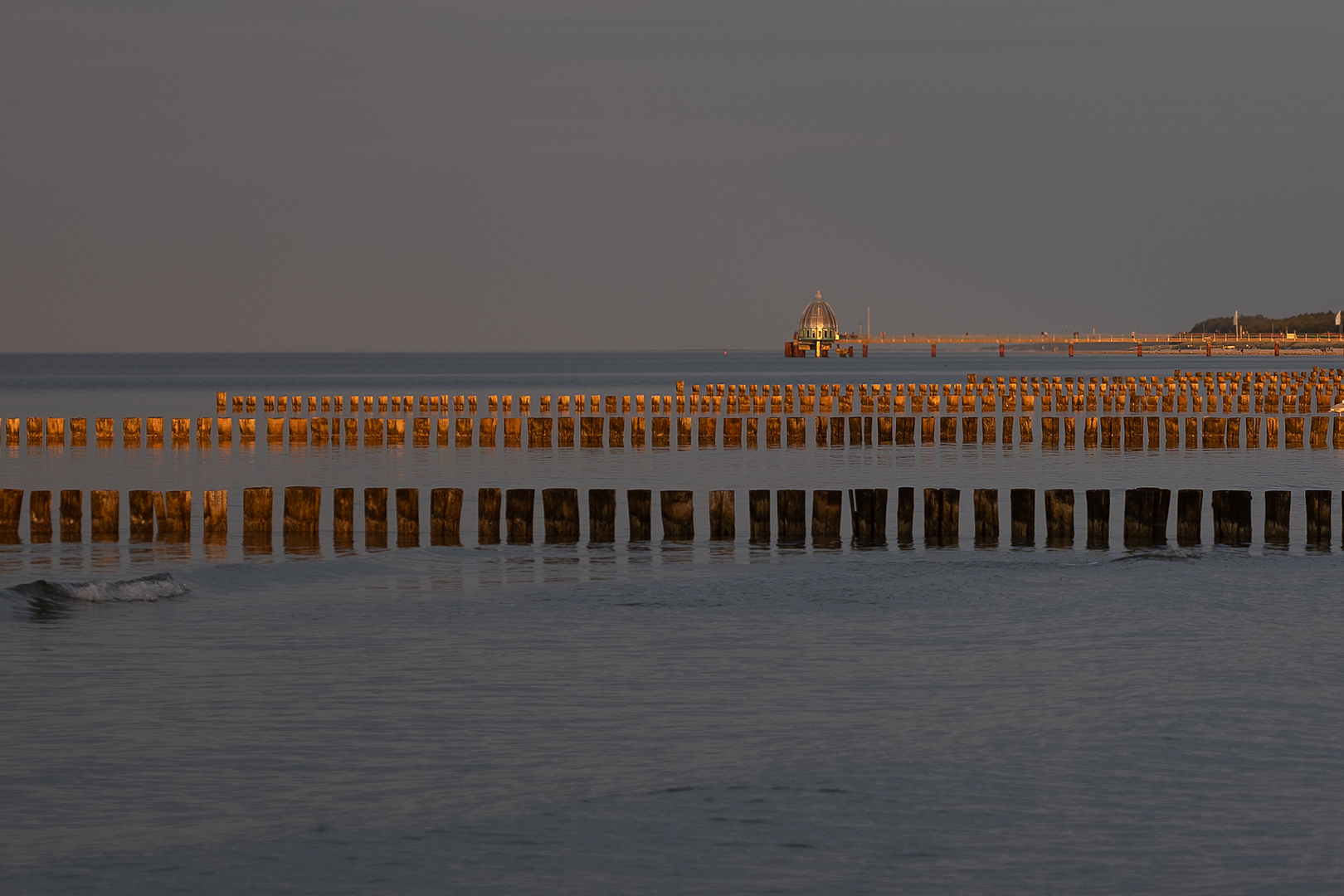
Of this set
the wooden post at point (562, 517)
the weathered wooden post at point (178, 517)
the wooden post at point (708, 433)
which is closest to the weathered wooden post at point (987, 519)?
the wooden post at point (562, 517)

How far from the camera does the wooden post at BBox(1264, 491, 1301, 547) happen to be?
21.5 metres

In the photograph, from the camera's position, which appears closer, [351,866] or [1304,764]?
[351,866]

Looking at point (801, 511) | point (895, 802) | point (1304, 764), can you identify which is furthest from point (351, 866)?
point (801, 511)

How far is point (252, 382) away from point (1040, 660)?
14890 centimetres

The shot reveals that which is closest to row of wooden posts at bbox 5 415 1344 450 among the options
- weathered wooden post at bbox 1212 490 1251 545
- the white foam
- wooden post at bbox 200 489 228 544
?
wooden post at bbox 200 489 228 544

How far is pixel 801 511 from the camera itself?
21.9 m

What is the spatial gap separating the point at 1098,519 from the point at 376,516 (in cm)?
1002

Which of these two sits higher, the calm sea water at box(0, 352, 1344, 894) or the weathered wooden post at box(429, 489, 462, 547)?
the weathered wooden post at box(429, 489, 462, 547)

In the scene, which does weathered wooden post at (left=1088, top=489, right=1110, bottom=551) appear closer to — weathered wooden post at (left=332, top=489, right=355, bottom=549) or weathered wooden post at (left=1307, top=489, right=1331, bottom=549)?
weathered wooden post at (left=1307, top=489, right=1331, bottom=549)

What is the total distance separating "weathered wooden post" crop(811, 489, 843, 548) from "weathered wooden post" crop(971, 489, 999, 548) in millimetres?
1955

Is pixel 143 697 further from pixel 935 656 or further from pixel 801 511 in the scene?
pixel 801 511

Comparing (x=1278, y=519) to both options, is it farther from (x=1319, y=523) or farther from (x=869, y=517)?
(x=869, y=517)

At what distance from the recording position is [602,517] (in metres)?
21.6

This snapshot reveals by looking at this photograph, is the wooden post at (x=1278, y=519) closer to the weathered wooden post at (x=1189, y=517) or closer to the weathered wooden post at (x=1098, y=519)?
the weathered wooden post at (x=1189, y=517)
